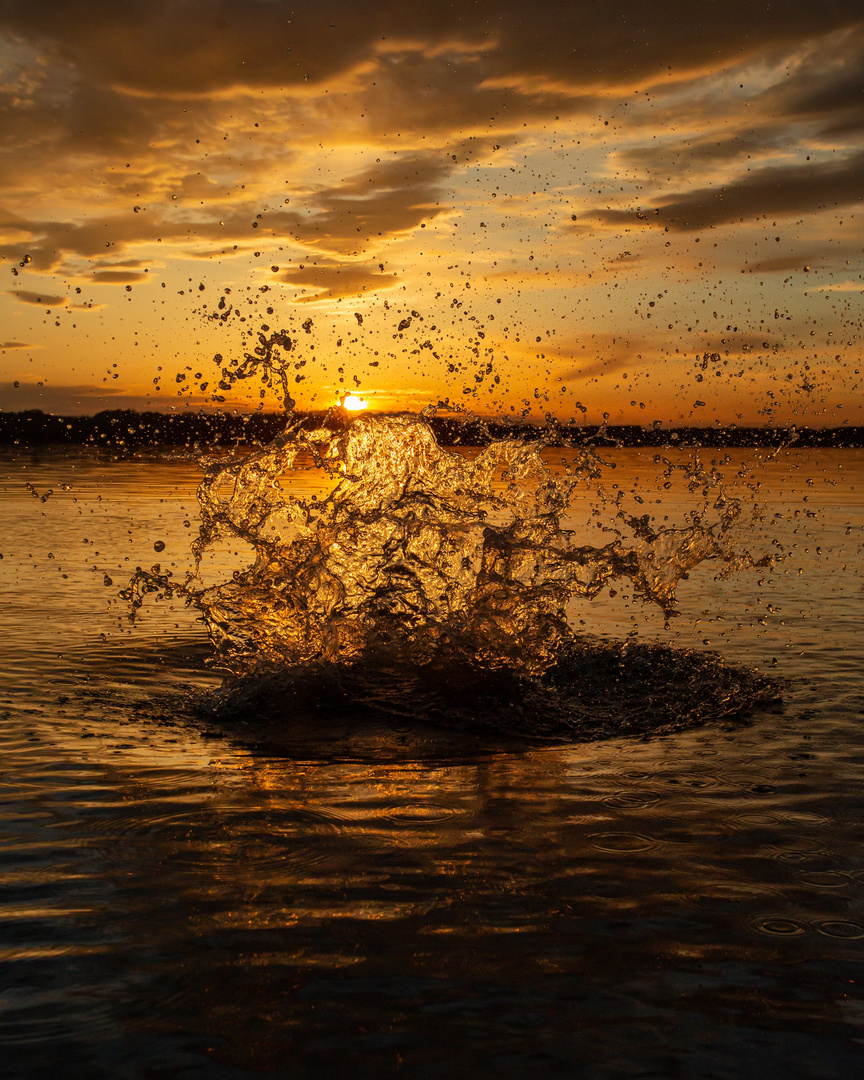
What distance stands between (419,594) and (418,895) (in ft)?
17.2

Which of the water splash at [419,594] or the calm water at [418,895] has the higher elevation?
the water splash at [419,594]

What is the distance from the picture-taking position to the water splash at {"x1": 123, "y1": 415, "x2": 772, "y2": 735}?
8117mm

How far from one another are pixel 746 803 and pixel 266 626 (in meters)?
4.95

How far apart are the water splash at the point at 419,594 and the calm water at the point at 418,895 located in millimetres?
793

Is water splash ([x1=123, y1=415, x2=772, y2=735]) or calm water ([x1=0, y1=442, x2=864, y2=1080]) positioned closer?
calm water ([x1=0, y1=442, x2=864, y2=1080])

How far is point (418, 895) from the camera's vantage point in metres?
4.18

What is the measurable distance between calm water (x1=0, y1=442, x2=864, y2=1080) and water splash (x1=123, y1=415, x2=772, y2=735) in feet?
2.60

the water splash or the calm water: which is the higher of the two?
the water splash

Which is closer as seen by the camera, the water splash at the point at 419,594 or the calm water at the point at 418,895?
the calm water at the point at 418,895

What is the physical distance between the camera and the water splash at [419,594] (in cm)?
812

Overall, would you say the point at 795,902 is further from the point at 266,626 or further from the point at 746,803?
the point at 266,626

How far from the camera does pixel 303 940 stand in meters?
3.77

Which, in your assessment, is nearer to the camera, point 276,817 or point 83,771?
point 276,817

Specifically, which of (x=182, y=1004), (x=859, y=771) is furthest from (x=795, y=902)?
(x=182, y=1004)
